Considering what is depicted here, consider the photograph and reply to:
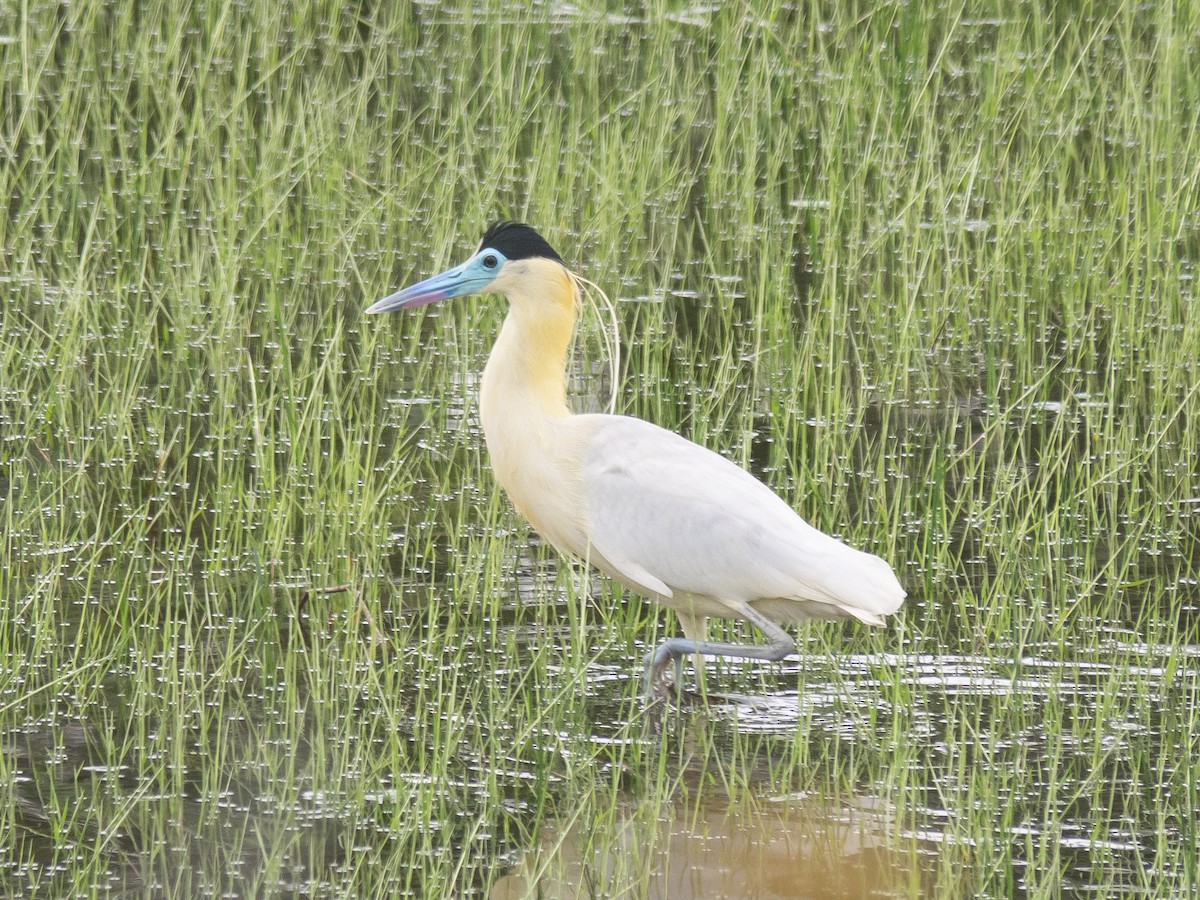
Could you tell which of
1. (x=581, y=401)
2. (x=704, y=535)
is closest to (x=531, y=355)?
(x=704, y=535)

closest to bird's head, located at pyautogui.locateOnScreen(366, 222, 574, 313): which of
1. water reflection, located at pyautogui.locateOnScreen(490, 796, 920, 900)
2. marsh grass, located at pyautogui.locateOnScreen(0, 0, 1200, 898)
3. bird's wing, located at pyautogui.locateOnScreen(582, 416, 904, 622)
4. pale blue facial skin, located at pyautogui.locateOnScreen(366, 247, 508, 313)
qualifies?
pale blue facial skin, located at pyautogui.locateOnScreen(366, 247, 508, 313)

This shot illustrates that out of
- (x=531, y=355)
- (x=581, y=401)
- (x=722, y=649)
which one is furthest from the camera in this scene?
(x=581, y=401)

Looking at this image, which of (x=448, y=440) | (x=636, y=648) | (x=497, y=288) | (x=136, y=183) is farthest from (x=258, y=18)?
(x=636, y=648)

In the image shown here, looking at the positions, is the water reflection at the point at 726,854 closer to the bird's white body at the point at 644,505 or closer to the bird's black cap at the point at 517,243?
the bird's white body at the point at 644,505

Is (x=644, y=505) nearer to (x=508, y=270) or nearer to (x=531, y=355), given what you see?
(x=531, y=355)

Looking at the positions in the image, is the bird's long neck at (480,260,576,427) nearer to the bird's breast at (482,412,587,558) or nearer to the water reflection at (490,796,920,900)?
the bird's breast at (482,412,587,558)

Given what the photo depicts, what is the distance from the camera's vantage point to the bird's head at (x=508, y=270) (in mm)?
4676

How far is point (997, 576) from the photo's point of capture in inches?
188

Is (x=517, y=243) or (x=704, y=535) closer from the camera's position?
(x=704, y=535)

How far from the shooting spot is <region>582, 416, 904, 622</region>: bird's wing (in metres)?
4.18

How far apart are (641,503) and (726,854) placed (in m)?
0.93

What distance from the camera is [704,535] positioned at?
14.2 ft

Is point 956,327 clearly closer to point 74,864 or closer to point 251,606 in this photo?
point 251,606

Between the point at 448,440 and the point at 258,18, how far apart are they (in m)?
3.60
